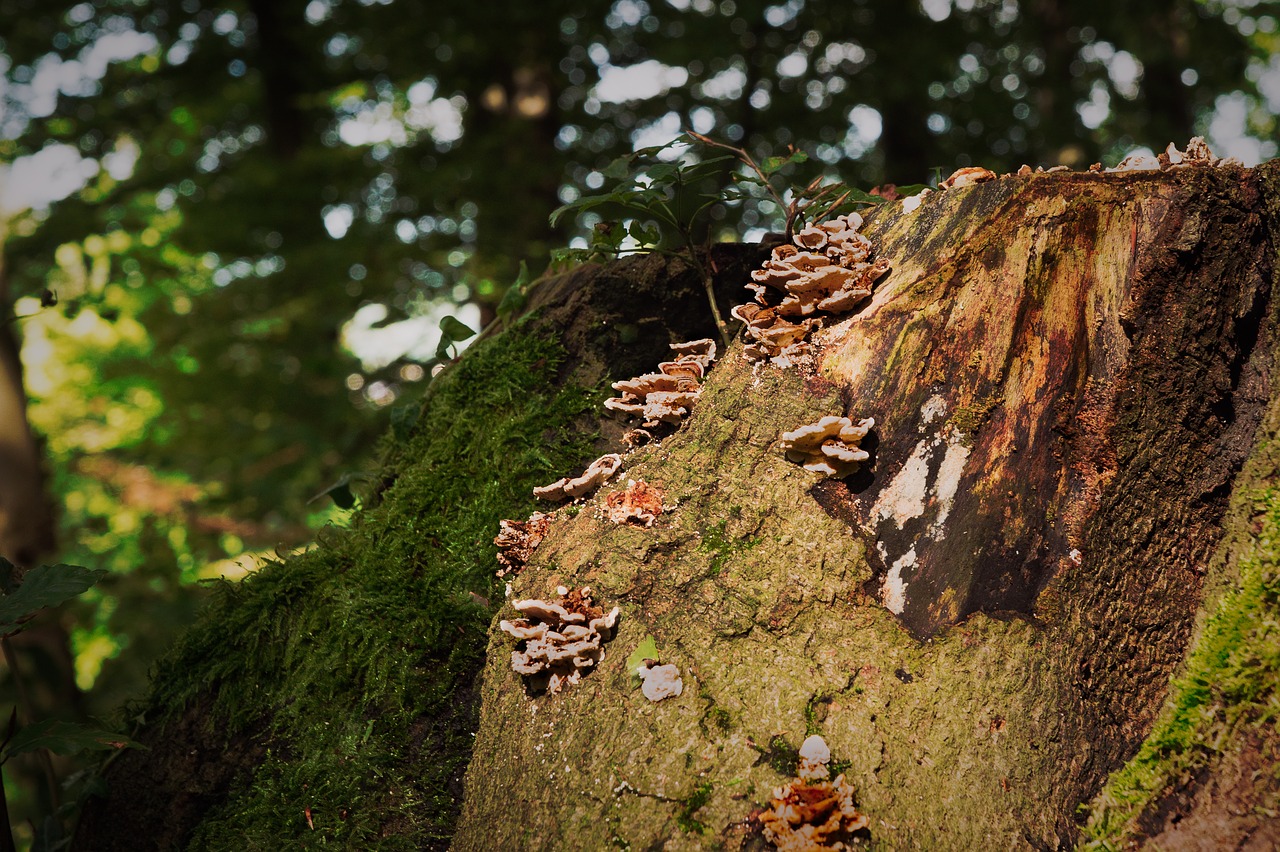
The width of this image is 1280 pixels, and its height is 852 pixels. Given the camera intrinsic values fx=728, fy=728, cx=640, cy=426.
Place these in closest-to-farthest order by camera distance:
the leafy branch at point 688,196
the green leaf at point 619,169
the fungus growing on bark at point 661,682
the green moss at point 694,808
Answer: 1. the green moss at point 694,808
2. the fungus growing on bark at point 661,682
3. the leafy branch at point 688,196
4. the green leaf at point 619,169

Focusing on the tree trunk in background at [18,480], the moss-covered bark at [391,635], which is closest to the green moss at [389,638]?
the moss-covered bark at [391,635]

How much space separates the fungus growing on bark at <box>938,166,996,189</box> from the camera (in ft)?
7.98

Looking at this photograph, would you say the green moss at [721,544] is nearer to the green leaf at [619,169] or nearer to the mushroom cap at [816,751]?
the mushroom cap at [816,751]

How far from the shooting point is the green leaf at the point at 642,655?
6.32 feet

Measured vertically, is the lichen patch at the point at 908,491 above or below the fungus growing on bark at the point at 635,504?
above

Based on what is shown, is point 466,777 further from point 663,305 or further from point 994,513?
point 663,305

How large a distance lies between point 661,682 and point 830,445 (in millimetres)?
816

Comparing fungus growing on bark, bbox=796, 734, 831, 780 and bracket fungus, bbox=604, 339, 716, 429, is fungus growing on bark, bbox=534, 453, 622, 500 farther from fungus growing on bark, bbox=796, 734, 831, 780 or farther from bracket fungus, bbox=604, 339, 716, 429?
fungus growing on bark, bbox=796, 734, 831, 780

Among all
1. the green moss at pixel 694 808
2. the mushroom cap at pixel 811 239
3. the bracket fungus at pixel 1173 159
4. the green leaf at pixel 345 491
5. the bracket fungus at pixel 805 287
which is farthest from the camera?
the green leaf at pixel 345 491

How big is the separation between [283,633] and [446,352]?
1370 millimetres

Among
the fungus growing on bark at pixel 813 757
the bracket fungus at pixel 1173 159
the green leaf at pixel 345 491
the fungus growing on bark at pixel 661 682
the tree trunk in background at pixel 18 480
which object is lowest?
the tree trunk in background at pixel 18 480

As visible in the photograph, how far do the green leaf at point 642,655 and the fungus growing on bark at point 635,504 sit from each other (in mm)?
375

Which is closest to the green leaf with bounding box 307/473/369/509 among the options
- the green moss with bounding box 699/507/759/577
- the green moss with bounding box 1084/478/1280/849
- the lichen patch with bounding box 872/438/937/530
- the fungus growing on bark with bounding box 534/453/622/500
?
the fungus growing on bark with bounding box 534/453/622/500

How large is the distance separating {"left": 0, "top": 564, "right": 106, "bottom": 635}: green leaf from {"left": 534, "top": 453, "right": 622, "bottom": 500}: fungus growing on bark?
1.33 m
